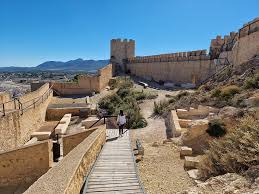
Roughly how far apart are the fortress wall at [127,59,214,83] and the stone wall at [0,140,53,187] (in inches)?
732

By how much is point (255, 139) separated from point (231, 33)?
17234 millimetres

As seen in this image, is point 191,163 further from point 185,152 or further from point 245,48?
point 245,48

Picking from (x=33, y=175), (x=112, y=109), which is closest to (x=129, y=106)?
(x=112, y=109)

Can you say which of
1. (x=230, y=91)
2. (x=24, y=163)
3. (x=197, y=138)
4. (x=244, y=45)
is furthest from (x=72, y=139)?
(x=244, y=45)

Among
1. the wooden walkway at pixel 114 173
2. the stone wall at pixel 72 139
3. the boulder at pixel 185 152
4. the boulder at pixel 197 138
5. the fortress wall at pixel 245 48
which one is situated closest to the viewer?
the wooden walkway at pixel 114 173

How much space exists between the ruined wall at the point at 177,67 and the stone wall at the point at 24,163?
725 inches

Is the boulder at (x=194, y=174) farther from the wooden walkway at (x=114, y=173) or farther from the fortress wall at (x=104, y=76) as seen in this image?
the fortress wall at (x=104, y=76)

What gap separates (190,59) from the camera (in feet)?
82.1

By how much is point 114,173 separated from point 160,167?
73.3 inches

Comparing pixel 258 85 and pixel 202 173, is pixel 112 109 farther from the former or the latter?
pixel 202 173

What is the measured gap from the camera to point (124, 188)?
5.50m

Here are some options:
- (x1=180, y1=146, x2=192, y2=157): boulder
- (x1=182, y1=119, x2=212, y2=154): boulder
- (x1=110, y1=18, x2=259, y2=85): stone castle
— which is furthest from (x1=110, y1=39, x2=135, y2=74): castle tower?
(x1=180, y1=146, x2=192, y2=157): boulder

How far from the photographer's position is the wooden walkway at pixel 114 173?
5.44m

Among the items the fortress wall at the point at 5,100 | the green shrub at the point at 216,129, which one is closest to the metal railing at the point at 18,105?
the fortress wall at the point at 5,100
